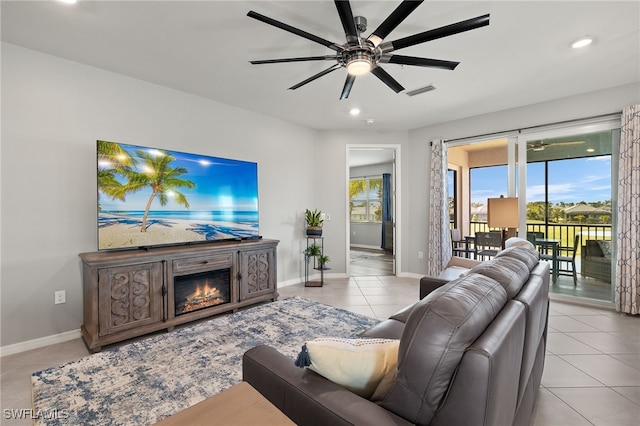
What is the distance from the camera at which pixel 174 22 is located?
2318 millimetres

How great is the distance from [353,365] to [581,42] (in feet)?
11.2

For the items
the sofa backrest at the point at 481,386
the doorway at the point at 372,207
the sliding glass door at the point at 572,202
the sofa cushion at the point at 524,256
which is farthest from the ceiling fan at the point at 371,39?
the doorway at the point at 372,207

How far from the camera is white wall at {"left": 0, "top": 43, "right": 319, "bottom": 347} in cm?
257

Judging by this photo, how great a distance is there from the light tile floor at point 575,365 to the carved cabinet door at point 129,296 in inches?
14.2

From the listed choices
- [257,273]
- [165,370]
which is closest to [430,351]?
[165,370]

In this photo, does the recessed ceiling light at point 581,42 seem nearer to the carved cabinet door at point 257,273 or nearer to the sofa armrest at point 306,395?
the sofa armrest at point 306,395

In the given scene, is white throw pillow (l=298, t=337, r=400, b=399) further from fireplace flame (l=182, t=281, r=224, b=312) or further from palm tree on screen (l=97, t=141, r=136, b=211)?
palm tree on screen (l=97, t=141, r=136, b=211)

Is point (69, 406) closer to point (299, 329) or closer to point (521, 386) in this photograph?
point (299, 329)

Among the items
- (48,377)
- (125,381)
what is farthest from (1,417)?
(125,381)

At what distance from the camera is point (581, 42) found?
2.58 m

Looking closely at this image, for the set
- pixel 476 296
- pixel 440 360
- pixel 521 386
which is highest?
pixel 476 296

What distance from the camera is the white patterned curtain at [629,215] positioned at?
11.1 feet

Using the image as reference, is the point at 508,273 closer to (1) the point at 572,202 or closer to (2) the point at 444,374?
(2) the point at 444,374

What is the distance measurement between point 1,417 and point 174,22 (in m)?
2.95
